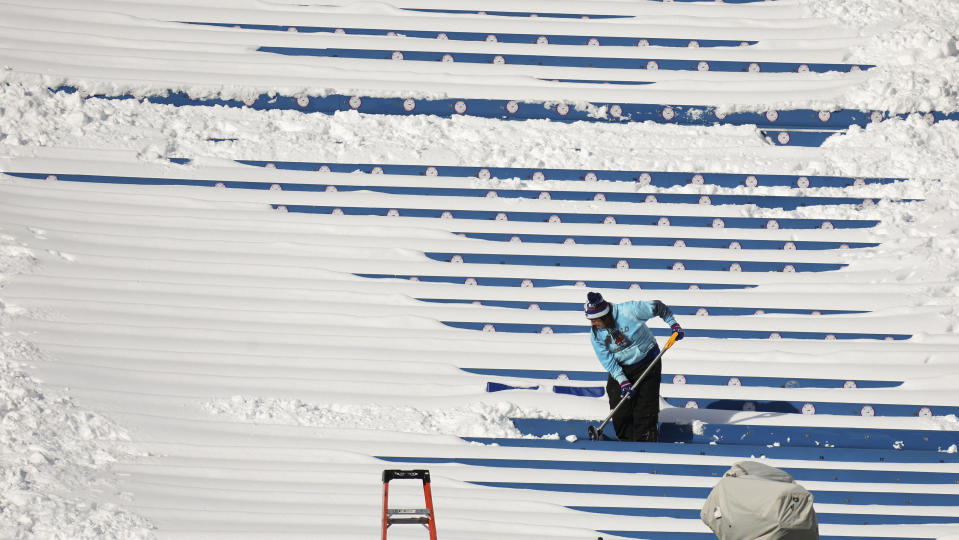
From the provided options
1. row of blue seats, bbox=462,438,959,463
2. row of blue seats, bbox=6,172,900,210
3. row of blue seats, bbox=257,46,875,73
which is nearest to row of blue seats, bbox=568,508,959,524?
row of blue seats, bbox=462,438,959,463

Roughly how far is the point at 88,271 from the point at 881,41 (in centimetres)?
636

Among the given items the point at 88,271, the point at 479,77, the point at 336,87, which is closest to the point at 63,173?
the point at 88,271

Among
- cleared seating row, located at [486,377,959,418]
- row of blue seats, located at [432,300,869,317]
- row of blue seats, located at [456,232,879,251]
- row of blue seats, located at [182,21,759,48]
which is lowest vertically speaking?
cleared seating row, located at [486,377,959,418]

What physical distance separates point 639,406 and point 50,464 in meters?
3.39

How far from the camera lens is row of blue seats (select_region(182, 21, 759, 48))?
842 centimetres

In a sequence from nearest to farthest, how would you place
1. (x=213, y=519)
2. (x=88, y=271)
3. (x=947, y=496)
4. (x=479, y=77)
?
(x=213, y=519) < (x=947, y=496) < (x=88, y=271) < (x=479, y=77)

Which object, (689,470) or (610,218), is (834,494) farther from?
(610,218)

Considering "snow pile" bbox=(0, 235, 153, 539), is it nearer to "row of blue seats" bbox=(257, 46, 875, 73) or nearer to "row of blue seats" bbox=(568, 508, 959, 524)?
"row of blue seats" bbox=(568, 508, 959, 524)

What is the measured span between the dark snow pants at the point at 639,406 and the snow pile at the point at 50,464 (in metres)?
2.77

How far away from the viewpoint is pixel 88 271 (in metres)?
7.13

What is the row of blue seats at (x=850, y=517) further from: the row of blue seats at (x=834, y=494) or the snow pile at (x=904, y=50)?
the snow pile at (x=904, y=50)

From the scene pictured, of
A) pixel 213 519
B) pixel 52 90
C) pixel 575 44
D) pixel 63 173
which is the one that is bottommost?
pixel 213 519

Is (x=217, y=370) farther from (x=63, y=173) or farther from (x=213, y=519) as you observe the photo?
(x=63, y=173)

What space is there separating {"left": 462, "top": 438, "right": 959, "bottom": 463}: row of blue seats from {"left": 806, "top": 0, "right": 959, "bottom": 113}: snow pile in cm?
301
